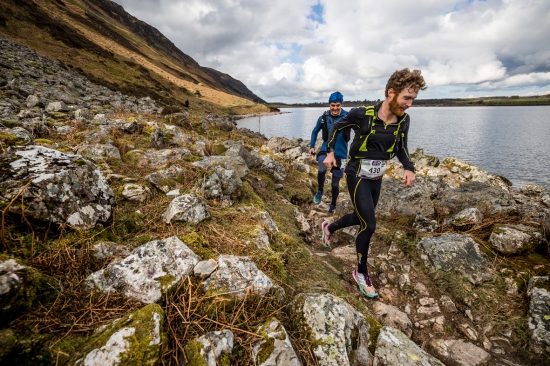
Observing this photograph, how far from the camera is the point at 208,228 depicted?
10.9ft

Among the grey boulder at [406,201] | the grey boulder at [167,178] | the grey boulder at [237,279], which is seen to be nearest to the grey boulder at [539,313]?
the grey boulder at [406,201]

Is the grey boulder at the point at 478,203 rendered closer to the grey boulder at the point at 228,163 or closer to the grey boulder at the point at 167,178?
the grey boulder at the point at 228,163

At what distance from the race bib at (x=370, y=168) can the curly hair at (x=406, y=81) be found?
1102mm

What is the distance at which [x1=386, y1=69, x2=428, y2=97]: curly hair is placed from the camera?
333cm

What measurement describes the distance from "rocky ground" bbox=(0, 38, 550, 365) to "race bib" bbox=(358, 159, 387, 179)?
1704 millimetres

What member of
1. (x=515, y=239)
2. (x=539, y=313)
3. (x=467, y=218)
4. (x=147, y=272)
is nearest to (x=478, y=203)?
(x=467, y=218)

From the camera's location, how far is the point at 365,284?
Result: 391 centimetres

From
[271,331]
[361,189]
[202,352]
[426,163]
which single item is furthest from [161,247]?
[426,163]

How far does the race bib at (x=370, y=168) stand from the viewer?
3885mm

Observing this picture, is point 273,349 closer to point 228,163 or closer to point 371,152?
point 371,152

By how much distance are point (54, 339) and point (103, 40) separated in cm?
8304

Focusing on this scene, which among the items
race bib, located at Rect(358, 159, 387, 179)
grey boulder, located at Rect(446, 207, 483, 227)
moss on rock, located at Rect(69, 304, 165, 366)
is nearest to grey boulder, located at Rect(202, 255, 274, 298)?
moss on rock, located at Rect(69, 304, 165, 366)

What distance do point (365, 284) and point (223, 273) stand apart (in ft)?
8.72

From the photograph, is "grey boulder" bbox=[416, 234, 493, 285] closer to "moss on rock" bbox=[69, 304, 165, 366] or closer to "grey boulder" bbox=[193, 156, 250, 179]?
"grey boulder" bbox=[193, 156, 250, 179]
